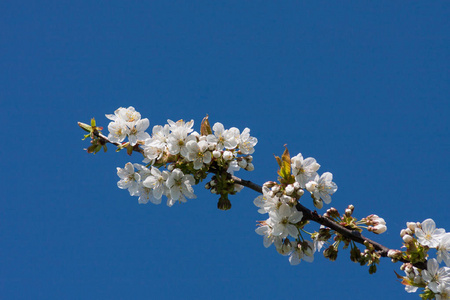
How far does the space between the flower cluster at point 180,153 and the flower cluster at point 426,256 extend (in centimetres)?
140

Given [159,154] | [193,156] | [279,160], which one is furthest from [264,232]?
[159,154]

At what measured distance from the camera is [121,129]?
3.89 m

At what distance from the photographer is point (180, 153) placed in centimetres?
367

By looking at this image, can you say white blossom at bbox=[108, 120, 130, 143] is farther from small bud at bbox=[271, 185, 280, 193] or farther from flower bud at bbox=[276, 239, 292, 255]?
flower bud at bbox=[276, 239, 292, 255]

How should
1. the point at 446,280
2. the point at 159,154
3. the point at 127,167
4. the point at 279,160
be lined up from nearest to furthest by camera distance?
the point at 446,280
the point at 279,160
the point at 159,154
the point at 127,167

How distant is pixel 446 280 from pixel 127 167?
9.31 ft

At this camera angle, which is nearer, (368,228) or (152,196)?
(368,228)

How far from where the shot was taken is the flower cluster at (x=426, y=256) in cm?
334

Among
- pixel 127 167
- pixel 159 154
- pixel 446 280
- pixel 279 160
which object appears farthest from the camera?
pixel 127 167

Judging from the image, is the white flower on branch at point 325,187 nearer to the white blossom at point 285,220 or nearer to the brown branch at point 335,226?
the brown branch at point 335,226

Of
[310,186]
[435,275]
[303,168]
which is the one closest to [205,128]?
[303,168]

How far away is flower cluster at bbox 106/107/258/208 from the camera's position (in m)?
3.59

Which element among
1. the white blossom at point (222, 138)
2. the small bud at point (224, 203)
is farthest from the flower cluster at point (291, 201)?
the white blossom at point (222, 138)

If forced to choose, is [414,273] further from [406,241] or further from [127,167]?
[127,167]
